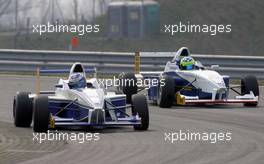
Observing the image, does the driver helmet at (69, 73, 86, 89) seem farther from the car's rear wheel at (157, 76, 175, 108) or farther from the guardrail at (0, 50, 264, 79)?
the guardrail at (0, 50, 264, 79)

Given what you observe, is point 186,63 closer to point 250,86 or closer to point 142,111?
point 250,86

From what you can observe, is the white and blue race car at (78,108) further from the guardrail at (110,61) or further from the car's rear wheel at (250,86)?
the guardrail at (110,61)

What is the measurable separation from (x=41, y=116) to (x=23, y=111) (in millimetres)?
1487

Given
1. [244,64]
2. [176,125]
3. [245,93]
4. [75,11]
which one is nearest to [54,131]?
[176,125]

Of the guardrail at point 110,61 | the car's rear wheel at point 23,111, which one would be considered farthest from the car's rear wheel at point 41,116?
the guardrail at point 110,61

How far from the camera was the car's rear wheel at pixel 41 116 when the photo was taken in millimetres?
18125

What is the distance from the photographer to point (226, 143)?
16.7 m

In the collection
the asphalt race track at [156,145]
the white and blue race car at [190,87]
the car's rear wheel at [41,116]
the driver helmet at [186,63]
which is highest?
the driver helmet at [186,63]

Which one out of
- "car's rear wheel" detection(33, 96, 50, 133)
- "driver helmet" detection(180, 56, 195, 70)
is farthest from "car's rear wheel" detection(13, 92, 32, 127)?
"driver helmet" detection(180, 56, 195, 70)

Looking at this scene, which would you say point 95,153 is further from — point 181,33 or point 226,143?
point 181,33

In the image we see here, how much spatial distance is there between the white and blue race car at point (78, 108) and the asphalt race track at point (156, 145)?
8.5 inches

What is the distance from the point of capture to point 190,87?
Result: 81.8ft

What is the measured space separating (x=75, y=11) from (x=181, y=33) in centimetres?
487

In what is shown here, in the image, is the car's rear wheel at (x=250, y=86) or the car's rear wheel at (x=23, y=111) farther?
the car's rear wheel at (x=250, y=86)
